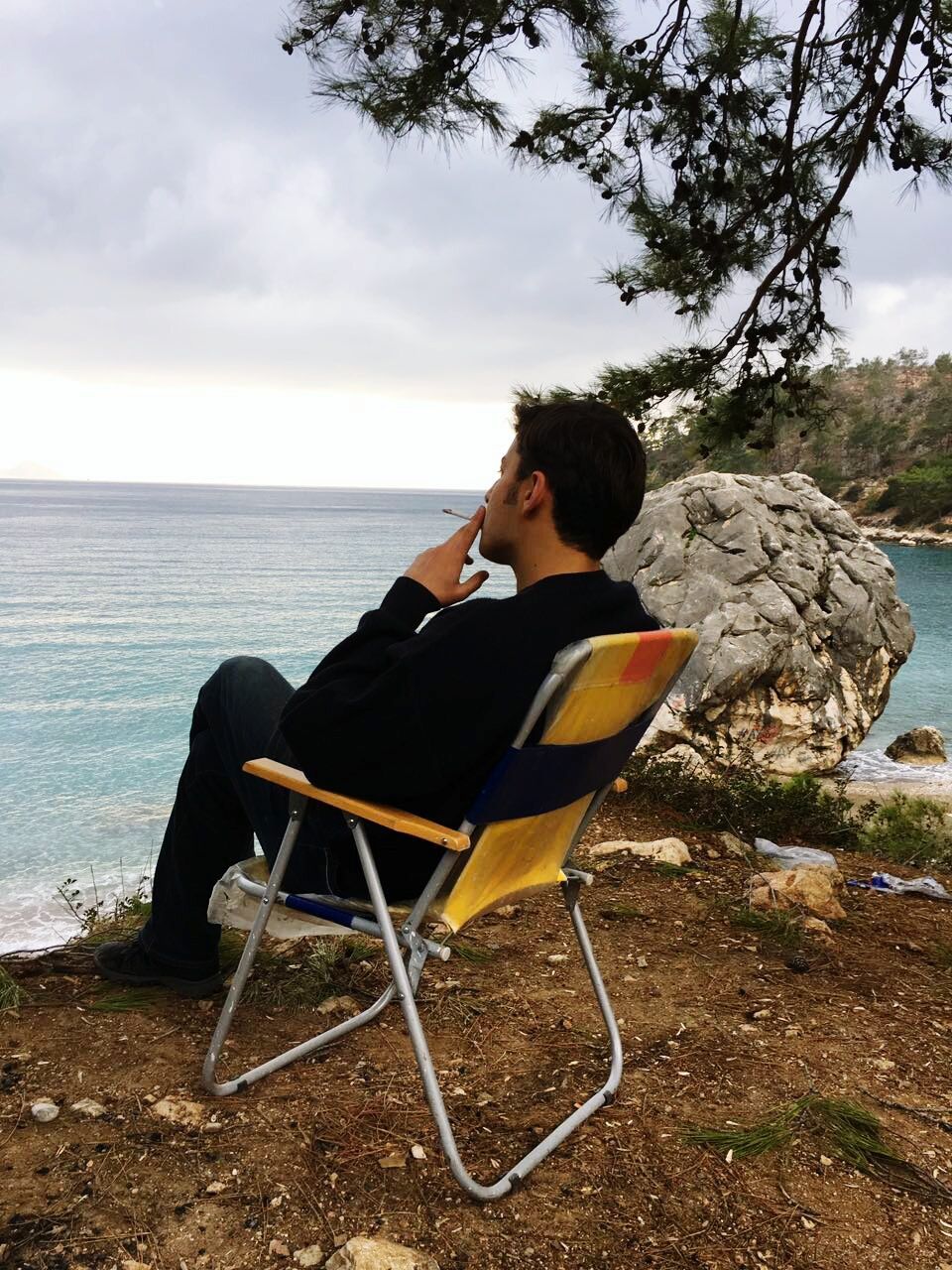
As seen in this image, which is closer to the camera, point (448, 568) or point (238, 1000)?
point (448, 568)

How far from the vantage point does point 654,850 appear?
195 inches

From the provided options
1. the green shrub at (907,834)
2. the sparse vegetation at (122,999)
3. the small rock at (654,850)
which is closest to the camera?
the sparse vegetation at (122,999)

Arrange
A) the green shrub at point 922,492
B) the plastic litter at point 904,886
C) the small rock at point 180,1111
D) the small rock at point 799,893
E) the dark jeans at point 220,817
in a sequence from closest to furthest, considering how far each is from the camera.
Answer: the small rock at point 180,1111 → the dark jeans at point 220,817 → the small rock at point 799,893 → the plastic litter at point 904,886 → the green shrub at point 922,492

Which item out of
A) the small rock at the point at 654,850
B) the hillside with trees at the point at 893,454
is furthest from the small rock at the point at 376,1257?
the hillside with trees at the point at 893,454

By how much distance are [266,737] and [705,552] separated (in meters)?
7.96

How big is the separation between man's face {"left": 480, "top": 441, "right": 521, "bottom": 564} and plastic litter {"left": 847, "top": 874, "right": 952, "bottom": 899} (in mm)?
3327

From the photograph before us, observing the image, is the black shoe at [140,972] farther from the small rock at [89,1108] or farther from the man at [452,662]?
Answer: the man at [452,662]

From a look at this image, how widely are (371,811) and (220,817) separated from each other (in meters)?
0.92

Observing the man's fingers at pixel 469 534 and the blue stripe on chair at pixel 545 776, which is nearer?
the blue stripe on chair at pixel 545 776

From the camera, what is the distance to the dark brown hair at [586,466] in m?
2.17

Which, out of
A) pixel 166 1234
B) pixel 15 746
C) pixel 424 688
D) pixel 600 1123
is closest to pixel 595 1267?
pixel 600 1123

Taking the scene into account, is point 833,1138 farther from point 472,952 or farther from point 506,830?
point 472,952

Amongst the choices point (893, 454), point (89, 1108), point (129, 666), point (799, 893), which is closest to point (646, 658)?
point (89, 1108)

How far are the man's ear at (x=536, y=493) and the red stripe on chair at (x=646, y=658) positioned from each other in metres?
0.39
